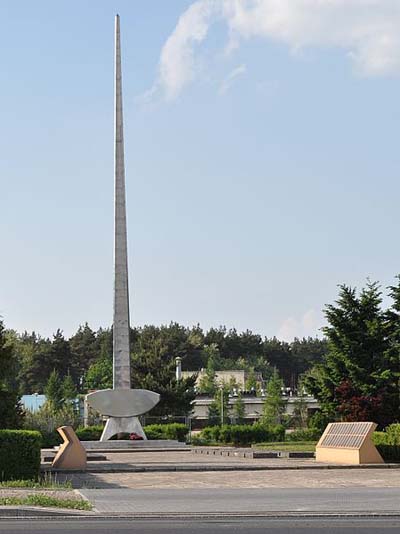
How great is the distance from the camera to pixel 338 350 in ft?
149

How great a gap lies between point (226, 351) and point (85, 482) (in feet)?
375

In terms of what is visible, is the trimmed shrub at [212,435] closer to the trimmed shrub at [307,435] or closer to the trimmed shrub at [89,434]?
the trimmed shrub at [307,435]

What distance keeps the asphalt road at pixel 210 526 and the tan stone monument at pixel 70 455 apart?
1269 cm

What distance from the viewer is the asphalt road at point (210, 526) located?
39.8 ft

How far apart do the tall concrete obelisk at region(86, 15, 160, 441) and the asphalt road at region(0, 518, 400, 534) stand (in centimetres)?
3222

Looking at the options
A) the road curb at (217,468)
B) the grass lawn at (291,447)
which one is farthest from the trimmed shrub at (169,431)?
the road curb at (217,468)

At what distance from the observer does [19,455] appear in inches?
818

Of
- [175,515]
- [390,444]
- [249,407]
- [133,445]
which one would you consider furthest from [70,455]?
[249,407]

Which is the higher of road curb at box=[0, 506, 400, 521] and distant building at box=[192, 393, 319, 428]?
distant building at box=[192, 393, 319, 428]

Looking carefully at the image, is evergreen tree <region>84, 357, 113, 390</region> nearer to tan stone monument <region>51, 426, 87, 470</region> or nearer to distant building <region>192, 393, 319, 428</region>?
distant building <region>192, 393, 319, 428</region>

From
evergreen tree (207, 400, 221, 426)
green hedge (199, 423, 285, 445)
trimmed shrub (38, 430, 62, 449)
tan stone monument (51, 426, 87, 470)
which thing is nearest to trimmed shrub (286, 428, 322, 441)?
green hedge (199, 423, 285, 445)

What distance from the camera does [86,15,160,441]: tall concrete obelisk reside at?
46.2 meters

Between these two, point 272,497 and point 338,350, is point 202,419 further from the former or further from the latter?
point 272,497

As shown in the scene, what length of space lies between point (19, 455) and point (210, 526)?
8906 millimetres
